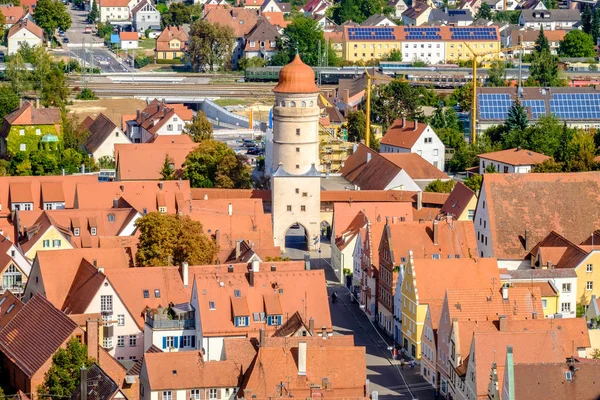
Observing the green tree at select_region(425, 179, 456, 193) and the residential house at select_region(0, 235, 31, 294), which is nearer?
the residential house at select_region(0, 235, 31, 294)

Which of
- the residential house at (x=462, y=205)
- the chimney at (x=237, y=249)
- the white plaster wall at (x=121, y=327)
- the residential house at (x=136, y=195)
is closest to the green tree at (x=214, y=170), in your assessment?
the residential house at (x=136, y=195)

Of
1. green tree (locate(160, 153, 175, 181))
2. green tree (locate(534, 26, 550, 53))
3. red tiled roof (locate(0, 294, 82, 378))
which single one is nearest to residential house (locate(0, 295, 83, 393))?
red tiled roof (locate(0, 294, 82, 378))

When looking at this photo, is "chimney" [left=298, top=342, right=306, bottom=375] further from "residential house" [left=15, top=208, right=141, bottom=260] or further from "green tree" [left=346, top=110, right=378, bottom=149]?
"green tree" [left=346, top=110, right=378, bottom=149]

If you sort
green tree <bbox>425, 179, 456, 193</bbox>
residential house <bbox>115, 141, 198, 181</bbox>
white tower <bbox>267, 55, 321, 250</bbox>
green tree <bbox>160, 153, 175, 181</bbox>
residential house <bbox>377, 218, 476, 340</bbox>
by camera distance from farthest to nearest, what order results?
residential house <bbox>115, 141, 198, 181</bbox> → green tree <bbox>425, 179, 456, 193</bbox> → green tree <bbox>160, 153, 175, 181</bbox> → white tower <bbox>267, 55, 321, 250</bbox> → residential house <bbox>377, 218, 476, 340</bbox>

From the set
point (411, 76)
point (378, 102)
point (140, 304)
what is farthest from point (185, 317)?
point (411, 76)

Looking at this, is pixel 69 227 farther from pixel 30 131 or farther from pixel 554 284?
pixel 30 131

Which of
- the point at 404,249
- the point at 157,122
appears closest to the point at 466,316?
the point at 404,249
